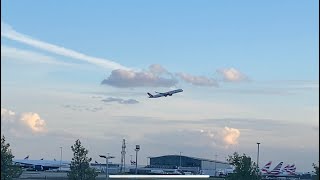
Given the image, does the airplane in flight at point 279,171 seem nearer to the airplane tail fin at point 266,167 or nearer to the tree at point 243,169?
the airplane tail fin at point 266,167

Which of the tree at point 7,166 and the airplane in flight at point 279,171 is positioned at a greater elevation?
the tree at point 7,166

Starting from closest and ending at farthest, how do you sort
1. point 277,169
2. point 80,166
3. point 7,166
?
1. point 7,166
2. point 80,166
3. point 277,169

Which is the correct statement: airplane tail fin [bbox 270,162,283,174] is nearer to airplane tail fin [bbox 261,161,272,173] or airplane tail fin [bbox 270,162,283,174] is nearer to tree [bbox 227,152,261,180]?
airplane tail fin [bbox 261,161,272,173]

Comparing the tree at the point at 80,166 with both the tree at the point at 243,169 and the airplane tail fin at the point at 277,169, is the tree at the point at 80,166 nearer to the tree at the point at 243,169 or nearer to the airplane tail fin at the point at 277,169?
the tree at the point at 243,169

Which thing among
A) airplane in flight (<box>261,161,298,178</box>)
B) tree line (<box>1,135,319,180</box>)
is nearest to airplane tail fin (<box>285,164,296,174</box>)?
airplane in flight (<box>261,161,298,178</box>)

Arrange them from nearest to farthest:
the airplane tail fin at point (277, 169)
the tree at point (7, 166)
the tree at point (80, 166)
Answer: the tree at point (7, 166) → the tree at point (80, 166) → the airplane tail fin at point (277, 169)

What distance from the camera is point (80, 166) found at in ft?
209

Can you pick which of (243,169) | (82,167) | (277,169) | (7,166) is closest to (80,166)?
(82,167)

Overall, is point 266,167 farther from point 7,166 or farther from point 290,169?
point 7,166

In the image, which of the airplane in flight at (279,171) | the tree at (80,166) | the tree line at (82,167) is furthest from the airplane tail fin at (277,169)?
the tree at (80,166)

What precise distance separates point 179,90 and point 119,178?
19.5 metres

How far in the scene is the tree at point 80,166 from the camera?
63125mm

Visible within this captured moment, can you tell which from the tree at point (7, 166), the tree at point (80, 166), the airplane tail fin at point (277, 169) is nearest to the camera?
the tree at point (7, 166)

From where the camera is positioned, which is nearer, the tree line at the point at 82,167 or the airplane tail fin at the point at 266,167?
the tree line at the point at 82,167
